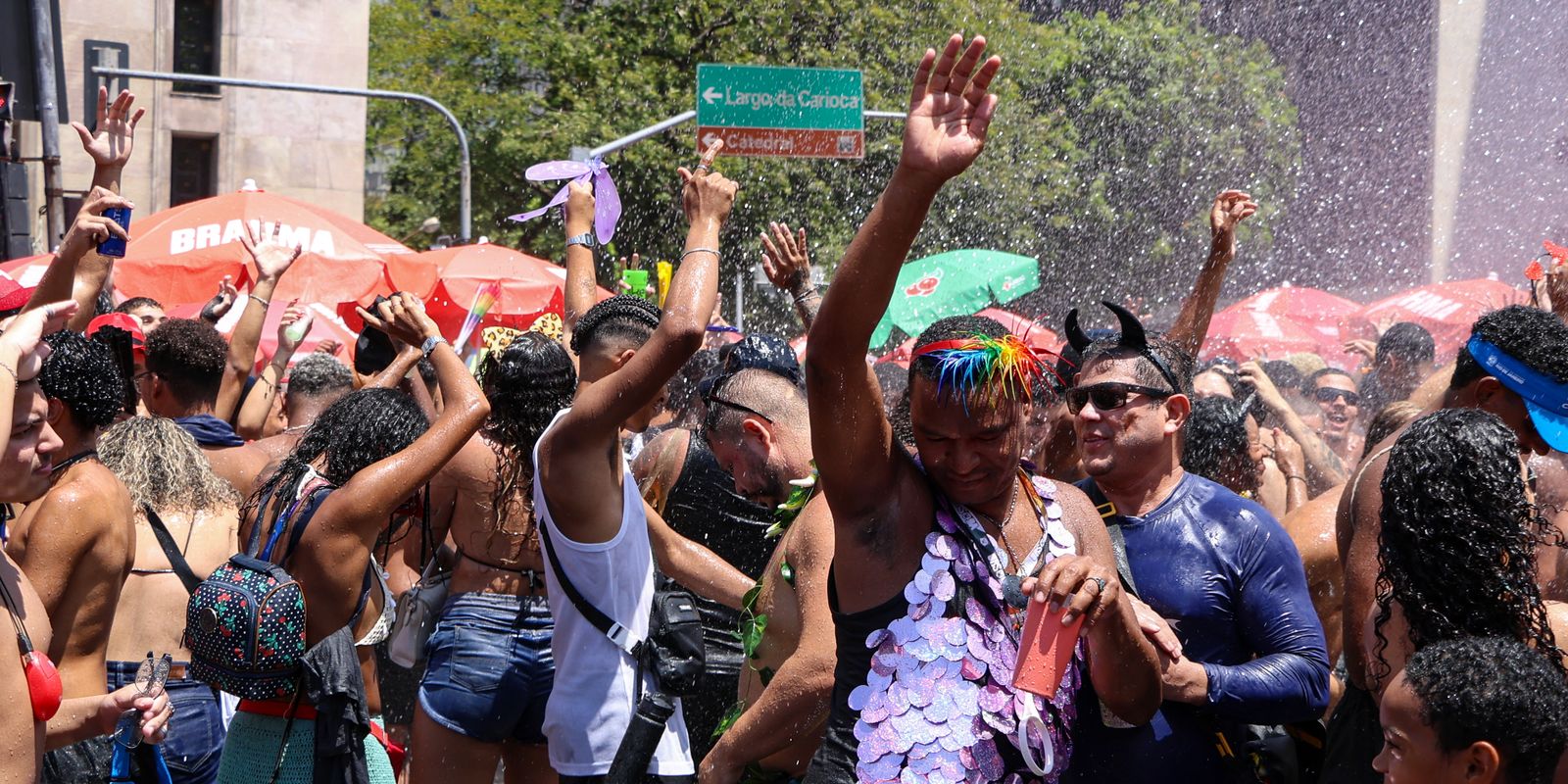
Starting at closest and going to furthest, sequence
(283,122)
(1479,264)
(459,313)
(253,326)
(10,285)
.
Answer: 1. (10,285)
2. (253,326)
3. (459,313)
4. (1479,264)
5. (283,122)

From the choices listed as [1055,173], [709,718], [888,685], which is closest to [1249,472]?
[709,718]

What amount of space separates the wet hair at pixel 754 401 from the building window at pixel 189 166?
27672 mm

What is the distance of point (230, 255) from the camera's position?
1073 cm

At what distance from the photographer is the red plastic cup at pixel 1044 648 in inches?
102

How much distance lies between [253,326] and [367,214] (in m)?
29.0

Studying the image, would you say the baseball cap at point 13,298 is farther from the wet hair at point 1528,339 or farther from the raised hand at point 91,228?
the wet hair at point 1528,339

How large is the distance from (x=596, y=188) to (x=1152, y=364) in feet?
7.79

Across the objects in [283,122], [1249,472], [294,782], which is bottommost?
[283,122]

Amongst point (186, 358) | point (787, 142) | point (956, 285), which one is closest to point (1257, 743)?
point (186, 358)

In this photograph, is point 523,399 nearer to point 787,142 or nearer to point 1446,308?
point 787,142

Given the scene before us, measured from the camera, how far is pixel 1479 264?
57.2ft

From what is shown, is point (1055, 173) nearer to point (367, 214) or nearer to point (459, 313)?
point (459, 313)

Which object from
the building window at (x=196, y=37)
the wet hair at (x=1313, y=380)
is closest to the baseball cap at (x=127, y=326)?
the wet hair at (x=1313, y=380)

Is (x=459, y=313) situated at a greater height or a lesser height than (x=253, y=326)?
lesser
